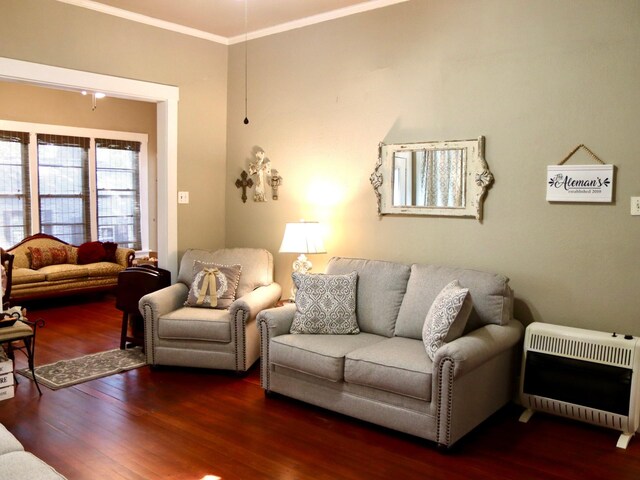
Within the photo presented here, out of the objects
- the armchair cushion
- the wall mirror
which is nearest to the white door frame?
the armchair cushion

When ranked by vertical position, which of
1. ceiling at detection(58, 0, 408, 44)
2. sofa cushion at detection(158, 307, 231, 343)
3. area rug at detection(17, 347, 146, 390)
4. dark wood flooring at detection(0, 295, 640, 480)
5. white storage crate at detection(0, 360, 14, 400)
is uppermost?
ceiling at detection(58, 0, 408, 44)

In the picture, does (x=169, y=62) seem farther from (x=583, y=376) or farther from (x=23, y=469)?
(x=583, y=376)

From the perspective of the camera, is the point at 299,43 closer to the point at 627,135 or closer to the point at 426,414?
the point at 627,135

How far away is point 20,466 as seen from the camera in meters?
1.93

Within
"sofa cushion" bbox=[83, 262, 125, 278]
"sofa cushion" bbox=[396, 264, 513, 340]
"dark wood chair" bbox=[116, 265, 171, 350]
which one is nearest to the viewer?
"sofa cushion" bbox=[396, 264, 513, 340]

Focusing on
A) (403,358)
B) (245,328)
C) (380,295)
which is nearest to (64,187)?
(245,328)

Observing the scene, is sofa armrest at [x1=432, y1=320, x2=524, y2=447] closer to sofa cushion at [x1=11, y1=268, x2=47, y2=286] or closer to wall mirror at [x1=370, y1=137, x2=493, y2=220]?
wall mirror at [x1=370, y1=137, x2=493, y2=220]

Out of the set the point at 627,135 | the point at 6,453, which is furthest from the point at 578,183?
the point at 6,453

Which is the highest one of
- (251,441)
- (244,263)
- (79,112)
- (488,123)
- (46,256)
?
(79,112)

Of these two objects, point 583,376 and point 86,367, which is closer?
point 583,376

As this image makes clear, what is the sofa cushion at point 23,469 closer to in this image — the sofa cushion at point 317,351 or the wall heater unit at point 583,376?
the sofa cushion at point 317,351

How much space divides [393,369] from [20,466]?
6.02 feet

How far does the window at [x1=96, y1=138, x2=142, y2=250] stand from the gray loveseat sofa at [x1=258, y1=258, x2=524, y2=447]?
15.2ft

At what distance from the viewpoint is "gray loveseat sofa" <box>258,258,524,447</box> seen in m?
3.02
